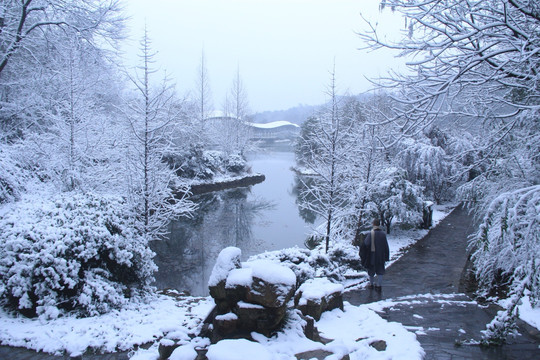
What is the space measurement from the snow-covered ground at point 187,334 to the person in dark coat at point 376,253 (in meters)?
1.31

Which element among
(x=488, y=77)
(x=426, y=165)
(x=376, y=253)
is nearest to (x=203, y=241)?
(x=376, y=253)

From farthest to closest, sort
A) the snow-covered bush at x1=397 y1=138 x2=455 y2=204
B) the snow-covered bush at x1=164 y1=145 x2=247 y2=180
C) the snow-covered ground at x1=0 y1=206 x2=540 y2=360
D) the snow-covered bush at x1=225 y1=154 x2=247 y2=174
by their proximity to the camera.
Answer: the snow-covered bush at x1=225 y1=154 x2=247 y2=174 < the snow-covered bush at x1=164 y1=145 x2=247 y2=180 < the snow-covered bush at x1=397 y1=138 x2=455 y2=204 < the snow-covered ground at x1=0 y1=206 x2=540 y2=360

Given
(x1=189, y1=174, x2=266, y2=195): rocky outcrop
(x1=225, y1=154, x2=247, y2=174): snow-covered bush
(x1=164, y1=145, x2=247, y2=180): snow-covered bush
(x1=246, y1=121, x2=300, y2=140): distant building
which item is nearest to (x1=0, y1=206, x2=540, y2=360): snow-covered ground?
(x1=164, y1=145, x2=247, y2=180): snow-covered bush

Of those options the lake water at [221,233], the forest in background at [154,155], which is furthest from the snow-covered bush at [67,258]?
the lake water at [221,233]

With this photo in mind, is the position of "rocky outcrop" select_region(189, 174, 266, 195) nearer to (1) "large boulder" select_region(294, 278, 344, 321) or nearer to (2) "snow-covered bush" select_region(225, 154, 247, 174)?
(2) "snow-covered bush" select_region(225, 154, 247, 174)

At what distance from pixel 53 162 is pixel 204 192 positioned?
15.9 meters

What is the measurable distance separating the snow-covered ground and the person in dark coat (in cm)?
131

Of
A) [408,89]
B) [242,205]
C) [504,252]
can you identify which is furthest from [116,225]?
[242,205]

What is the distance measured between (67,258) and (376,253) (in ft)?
18.1

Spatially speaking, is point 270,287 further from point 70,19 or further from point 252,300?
point 70,19

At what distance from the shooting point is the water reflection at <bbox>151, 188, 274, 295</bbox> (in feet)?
34.9

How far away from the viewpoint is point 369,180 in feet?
39.3

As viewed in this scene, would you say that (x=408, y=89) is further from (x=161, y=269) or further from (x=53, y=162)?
(x=53, y=162)

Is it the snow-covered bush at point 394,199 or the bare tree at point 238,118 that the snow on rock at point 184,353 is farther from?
the bare tree at point 238,118
